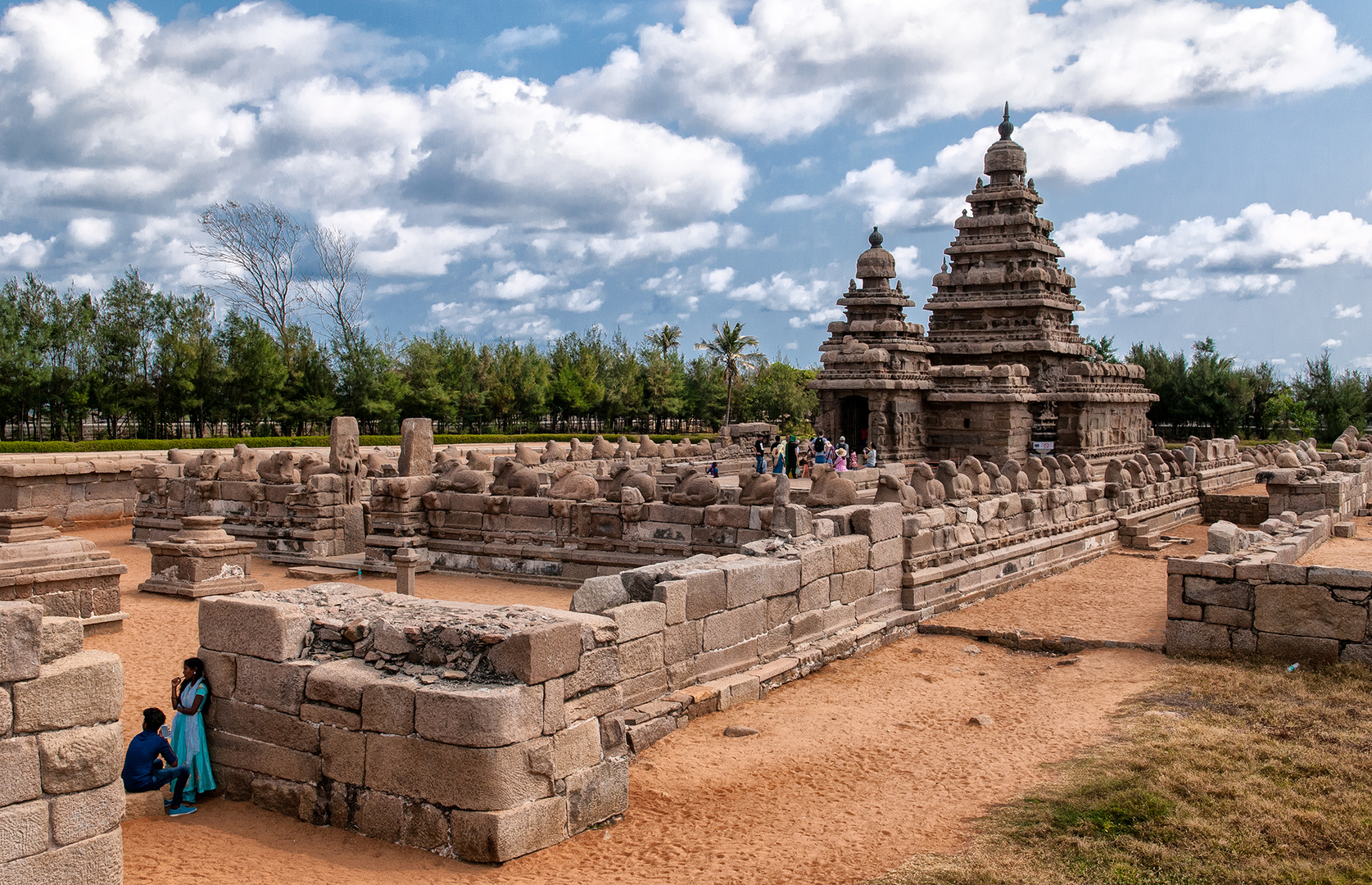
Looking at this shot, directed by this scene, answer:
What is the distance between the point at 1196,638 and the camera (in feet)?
29.2

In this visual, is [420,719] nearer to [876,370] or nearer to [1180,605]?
[1180,605]

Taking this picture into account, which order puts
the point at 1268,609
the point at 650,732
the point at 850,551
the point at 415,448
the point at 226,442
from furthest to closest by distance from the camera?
1. the point at 226,442
2. the point at 415,448
3. the point at 850,551
4. the point at 1268,609
5. the point at 650,732

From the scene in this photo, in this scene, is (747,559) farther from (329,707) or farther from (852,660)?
(329,707)

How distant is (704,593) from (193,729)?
11.3 ft

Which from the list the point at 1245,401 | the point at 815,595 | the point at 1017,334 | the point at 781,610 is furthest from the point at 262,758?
the point at 1245,401

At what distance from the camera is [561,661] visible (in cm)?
539

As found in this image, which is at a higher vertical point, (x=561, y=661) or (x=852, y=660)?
(x=561, y=661)

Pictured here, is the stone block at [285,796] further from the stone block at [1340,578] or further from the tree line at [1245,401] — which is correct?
the tree line at [1245,401]

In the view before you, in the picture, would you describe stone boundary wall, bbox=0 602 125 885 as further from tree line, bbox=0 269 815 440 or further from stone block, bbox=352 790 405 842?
tree line, bbox=0 269 815 440

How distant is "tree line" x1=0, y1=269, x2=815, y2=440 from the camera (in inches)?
1237

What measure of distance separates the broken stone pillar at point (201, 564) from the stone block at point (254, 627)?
6510mm

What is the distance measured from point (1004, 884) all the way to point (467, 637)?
9.50 ft

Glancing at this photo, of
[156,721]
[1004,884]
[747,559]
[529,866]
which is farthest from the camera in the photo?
[747,559]

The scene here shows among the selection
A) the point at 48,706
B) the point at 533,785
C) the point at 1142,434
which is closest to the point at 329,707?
the point at 533,785
